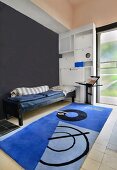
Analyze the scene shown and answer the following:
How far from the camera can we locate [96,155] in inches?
54.3

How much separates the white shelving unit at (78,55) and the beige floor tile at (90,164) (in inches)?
101

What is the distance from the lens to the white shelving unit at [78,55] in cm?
371

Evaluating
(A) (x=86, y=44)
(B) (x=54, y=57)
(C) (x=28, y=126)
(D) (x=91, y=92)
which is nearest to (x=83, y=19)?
(A) (x=86, y=44)

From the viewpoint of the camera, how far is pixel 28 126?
2.17 m

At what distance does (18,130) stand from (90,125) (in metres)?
1.29

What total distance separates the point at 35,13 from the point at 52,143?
3.08 metres

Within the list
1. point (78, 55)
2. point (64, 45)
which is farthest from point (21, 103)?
point (64, 45)

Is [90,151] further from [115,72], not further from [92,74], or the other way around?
[115,72]

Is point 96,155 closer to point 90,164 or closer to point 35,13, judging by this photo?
point 90,164

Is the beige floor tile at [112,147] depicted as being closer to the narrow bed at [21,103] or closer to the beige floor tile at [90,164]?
the beige floor tile at [90,164]

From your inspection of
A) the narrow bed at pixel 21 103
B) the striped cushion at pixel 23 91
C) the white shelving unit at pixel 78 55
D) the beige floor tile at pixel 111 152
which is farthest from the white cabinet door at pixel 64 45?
the beige floor tile at pixel 111 152

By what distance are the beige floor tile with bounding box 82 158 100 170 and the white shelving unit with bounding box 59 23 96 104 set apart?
256 cm

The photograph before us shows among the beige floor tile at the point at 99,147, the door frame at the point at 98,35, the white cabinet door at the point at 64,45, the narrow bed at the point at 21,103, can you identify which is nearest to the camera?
the beige floor tile at the point at 99,147

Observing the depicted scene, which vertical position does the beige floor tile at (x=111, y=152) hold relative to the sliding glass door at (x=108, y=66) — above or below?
below
